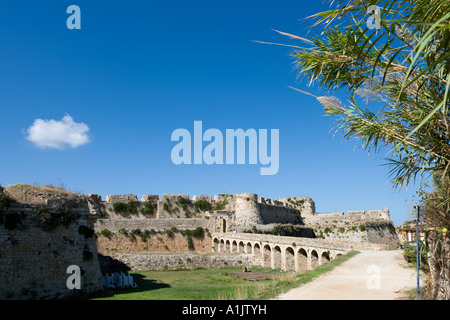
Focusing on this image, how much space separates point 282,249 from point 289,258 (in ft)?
2.82

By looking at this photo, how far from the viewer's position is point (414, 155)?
7.71 meters

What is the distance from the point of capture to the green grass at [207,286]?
11.4m

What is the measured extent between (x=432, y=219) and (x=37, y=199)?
15.7 m

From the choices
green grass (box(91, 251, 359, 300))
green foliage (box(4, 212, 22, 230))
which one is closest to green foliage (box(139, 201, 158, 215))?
green grass (box(91, 251, 359, 300))

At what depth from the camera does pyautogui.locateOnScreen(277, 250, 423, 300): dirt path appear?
9.13 m

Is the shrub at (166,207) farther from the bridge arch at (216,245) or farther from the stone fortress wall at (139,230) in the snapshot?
the bridge arch at (216,245)

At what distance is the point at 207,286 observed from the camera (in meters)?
19.9

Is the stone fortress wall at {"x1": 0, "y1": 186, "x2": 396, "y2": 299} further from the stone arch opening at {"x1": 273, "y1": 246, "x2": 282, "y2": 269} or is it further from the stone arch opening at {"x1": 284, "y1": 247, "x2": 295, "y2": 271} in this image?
the stone arch opening at {"x1": 284, "y1": 247, "x2": 295, "y2": 271}

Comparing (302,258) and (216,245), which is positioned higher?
(302,258)

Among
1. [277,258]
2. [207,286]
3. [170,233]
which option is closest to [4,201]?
[207,286]

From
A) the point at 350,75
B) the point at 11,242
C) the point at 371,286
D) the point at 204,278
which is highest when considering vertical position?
the point at 350,75

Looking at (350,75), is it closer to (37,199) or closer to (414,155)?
(414,155)

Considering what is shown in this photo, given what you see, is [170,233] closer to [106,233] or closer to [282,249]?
[106,233]
